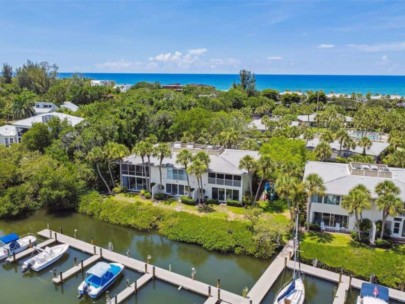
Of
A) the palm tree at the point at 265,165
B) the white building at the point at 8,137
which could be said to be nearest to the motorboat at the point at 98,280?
the palm tree at the point at 265,165

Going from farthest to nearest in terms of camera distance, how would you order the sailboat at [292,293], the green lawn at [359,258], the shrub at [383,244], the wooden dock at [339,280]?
the shrub at [383,244], the green lawn at [359,258], the wooden dock at [339,280], the sailboat at [292,293]

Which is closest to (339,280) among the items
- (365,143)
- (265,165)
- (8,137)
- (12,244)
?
(265,165)

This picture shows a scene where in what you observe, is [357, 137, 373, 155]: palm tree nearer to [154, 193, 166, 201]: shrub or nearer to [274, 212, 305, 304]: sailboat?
[154, 193, 166, 201]: shrub

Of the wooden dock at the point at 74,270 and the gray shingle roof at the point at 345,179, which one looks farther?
the gray shingle roof at the point at 345,179

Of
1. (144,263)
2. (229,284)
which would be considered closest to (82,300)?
(144,263)

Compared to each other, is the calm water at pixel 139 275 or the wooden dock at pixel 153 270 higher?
the wooden dock at pixel 153 270

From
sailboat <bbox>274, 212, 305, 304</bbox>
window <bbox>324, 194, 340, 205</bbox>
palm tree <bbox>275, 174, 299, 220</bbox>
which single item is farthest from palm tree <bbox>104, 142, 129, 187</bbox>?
sailboat <bbox>274, 212, 305, 304</bbox>

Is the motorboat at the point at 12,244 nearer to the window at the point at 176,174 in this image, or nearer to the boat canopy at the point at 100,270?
the boat canopy at the point at 100,270

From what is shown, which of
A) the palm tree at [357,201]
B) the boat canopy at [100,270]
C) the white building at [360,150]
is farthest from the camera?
the white building at [360,150]
